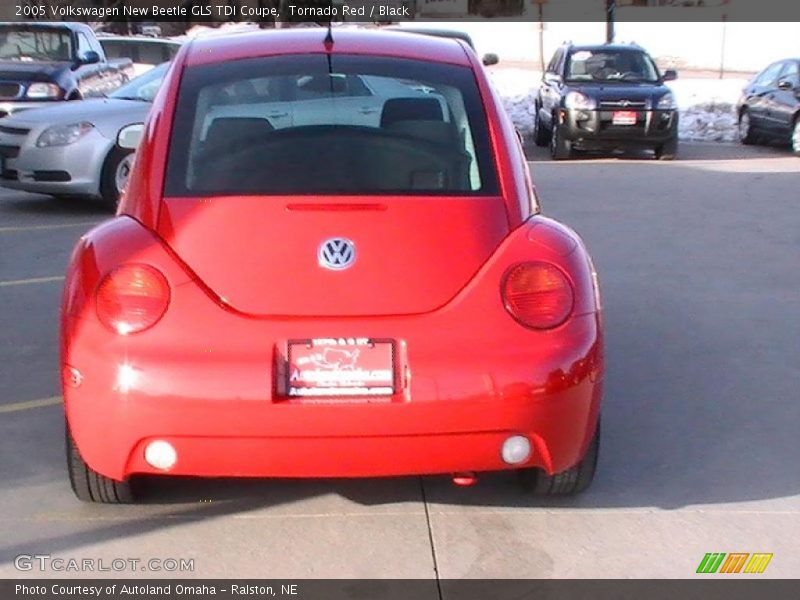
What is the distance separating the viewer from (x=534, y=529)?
4.48 metres

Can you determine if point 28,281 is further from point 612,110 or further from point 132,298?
point 612,110

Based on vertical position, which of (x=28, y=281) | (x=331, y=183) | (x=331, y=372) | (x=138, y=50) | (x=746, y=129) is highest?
(x=331, y=183)

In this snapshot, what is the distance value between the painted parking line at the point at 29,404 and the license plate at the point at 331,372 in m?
2.25

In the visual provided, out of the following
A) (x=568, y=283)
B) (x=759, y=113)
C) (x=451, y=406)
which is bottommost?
(x=759, y=113)

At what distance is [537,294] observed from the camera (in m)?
4.20

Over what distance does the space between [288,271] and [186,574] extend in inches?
41.2

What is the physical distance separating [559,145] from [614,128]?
0.80 meters

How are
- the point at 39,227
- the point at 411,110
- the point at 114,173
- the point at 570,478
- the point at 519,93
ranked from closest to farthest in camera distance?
the point at 570,478
the point at 411,110
the point at 39,227
the point at 114,173
the point at 519,93

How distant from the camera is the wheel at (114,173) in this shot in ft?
38.1

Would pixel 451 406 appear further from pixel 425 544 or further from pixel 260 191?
pixel 260 191

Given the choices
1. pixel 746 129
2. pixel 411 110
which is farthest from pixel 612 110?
pixel 411 110

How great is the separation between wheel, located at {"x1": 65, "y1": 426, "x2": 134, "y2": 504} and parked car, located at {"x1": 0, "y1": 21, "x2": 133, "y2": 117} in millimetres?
11020
